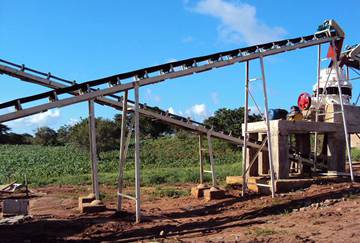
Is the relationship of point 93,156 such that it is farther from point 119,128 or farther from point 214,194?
point 119,128

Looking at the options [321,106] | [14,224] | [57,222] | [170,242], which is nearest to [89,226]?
[57,222]

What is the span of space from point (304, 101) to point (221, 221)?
32.2ft

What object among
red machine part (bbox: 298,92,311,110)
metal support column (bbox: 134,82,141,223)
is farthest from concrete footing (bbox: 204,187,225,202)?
red machine part (bbox: 298,92,311,110)

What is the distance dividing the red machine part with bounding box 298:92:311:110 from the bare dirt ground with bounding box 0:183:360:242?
443cm

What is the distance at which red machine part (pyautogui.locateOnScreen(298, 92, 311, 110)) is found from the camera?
2123 centimetres

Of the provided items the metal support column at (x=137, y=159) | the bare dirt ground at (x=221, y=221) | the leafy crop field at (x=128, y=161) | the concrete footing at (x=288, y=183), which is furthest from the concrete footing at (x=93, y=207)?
the leafy crop field at (x=128, y=161)

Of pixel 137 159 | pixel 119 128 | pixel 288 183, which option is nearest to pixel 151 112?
pixel 137 159

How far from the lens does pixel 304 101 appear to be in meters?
21.4

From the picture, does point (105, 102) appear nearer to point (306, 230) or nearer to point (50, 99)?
point (50, 99)

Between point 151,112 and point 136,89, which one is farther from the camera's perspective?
point 151,112

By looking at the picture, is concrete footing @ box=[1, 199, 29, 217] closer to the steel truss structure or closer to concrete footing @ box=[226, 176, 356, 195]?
the steel truss structure

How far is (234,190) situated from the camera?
758 inches

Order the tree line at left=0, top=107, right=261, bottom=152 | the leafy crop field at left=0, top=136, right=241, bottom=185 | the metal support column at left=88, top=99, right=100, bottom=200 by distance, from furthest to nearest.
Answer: the tree line at left=0, top=107, right=261, bottom=152
the leafy crop field at left=0, top=136, right=241, bottom=185
the metal support column at left=88, top=99, right=100, bottom=200

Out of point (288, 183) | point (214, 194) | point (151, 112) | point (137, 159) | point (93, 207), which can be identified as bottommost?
point (93, 207)
